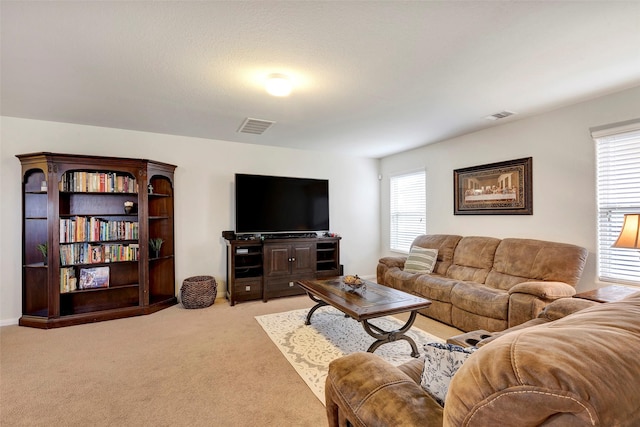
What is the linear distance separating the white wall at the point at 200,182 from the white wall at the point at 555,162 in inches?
73.6

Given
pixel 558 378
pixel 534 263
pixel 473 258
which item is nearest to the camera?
pixel 558 378

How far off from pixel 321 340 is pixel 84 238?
10.0ft

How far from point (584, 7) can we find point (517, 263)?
246 centimetres

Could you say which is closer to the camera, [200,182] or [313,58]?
[313,58]

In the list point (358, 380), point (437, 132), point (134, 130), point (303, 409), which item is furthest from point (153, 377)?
point (437, 132)

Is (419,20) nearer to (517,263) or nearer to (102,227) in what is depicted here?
(517,263)

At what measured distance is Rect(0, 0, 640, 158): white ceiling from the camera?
1739 mm

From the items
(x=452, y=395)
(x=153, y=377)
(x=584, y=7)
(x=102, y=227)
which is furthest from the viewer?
(x=102, y=227)

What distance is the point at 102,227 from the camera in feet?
12.1

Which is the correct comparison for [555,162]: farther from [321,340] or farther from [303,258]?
[303,258]

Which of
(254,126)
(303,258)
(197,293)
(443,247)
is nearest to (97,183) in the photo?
(197,293)

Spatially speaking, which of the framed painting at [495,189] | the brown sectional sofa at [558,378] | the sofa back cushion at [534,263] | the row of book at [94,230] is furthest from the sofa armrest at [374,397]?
→ the row of book at [94,230]

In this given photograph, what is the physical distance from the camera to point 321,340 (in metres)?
2.96

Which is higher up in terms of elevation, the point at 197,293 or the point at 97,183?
the point at 97,183
